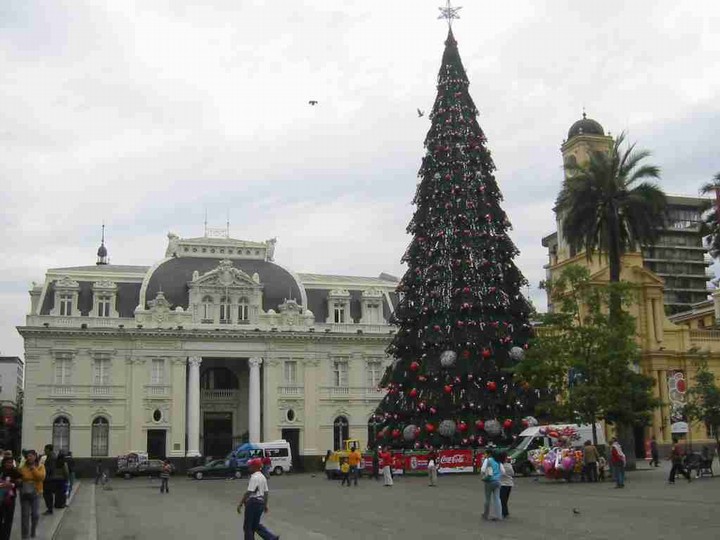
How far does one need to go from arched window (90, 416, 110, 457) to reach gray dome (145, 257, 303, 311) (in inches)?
380

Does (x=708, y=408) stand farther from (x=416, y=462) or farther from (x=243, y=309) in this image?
(x=243, y=309)

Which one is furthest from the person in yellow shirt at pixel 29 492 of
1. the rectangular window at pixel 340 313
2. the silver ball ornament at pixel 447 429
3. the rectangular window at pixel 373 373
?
the rectangular window at pixel 340 313

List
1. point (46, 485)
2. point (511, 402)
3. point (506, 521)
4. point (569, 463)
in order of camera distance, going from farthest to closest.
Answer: point (511, 402), point (569, 463), point (46, 485), point (506, 521)

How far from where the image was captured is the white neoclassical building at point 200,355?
65.9m

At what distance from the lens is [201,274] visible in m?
70.6

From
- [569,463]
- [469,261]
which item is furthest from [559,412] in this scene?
[469,261]

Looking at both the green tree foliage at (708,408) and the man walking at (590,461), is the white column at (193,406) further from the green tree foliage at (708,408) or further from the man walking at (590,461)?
the man walking at (590,461)

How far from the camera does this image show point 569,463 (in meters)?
33.7

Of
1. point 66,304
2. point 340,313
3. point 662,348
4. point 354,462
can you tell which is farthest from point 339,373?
point 354,462

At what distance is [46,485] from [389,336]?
47.7 meters

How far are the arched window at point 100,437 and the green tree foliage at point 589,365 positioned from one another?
3841 centimetres

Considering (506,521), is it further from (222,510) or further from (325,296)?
(325,296)

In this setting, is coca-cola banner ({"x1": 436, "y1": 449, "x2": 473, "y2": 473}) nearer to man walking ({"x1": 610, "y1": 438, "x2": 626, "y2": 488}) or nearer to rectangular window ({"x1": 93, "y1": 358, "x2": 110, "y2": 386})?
man walking ({"x1": 610, "y1": 438, "x2": 626, "y2": 488})

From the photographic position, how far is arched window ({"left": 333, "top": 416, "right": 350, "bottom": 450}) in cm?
7019
